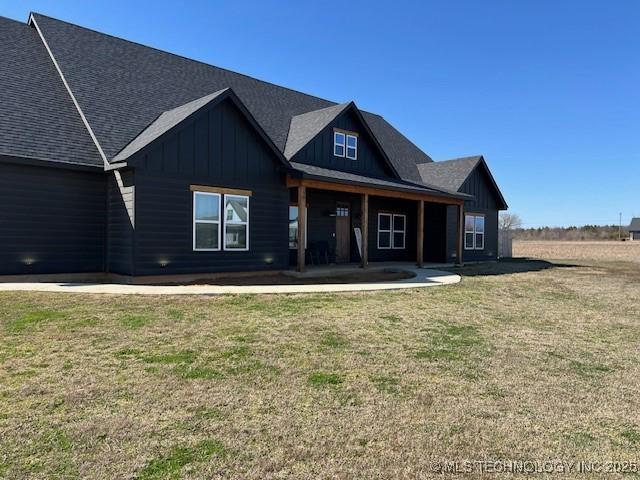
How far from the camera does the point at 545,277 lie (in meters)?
14.1

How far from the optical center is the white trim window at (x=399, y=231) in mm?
19828

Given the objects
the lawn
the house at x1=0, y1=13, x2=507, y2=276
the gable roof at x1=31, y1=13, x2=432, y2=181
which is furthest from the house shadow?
the lawn

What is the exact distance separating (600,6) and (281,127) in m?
10.7

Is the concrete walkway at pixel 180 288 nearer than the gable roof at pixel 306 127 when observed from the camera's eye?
Yes

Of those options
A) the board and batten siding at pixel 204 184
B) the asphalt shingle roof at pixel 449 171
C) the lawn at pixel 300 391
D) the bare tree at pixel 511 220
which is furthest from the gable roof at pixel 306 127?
the bare tree at pixel 511 220

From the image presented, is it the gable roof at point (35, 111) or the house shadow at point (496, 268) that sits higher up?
the gable roof at point (35, 111)

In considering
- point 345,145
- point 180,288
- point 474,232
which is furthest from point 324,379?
point 474,232

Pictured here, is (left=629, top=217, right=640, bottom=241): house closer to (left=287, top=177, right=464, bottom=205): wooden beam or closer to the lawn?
(left=287, top=177, right=464, bottom=205): wooden beam

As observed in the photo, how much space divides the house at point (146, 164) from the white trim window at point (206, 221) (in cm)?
3

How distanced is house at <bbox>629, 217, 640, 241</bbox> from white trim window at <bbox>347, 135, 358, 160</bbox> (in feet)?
295

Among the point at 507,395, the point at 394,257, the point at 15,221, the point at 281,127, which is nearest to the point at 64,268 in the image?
the point at 15,221

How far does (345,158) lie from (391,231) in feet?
15.8

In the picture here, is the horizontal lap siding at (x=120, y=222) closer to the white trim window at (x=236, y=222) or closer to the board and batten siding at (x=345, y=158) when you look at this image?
the white trim window at (x=236, y=222)

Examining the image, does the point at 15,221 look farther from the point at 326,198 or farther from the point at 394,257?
the point at 394,257
